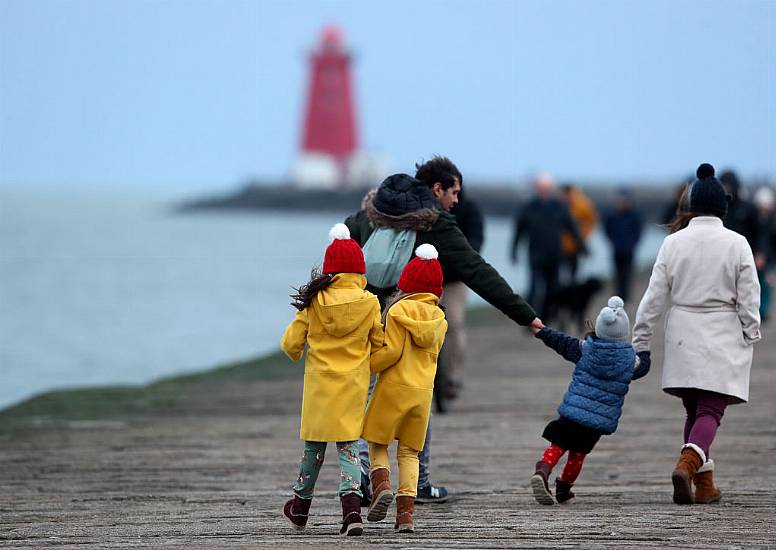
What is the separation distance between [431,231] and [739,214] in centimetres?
438

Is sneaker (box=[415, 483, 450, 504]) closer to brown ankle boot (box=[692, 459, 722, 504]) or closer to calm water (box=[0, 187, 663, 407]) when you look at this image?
brown ankle boot (box=[692, 459, 722, 504])

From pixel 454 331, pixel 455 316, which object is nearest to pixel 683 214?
pixel 455 316

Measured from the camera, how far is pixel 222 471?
8.17m

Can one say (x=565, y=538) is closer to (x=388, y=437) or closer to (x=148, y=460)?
(x=388, y=437)

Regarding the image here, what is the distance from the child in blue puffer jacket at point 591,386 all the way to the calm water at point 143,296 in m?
9.02

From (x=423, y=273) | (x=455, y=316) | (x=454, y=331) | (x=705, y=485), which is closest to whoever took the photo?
(x=423, y=273)

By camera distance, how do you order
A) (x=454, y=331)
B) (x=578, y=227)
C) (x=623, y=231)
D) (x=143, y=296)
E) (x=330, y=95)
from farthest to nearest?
(x=330, y=95)
(x=143, y=296)
(x=623, y=231)
(x=578, y=227)
(x=454, y=331)

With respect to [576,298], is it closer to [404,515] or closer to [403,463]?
[403,463]

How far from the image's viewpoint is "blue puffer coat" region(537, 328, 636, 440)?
6.61 meters

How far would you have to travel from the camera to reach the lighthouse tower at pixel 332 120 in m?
93.8

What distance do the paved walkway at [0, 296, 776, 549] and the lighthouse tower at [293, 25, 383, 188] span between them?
82426mm

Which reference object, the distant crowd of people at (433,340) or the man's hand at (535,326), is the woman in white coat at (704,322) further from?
the man's hand at (535,326)

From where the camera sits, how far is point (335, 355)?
19.4 ft

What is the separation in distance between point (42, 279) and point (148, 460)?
35988 mm
